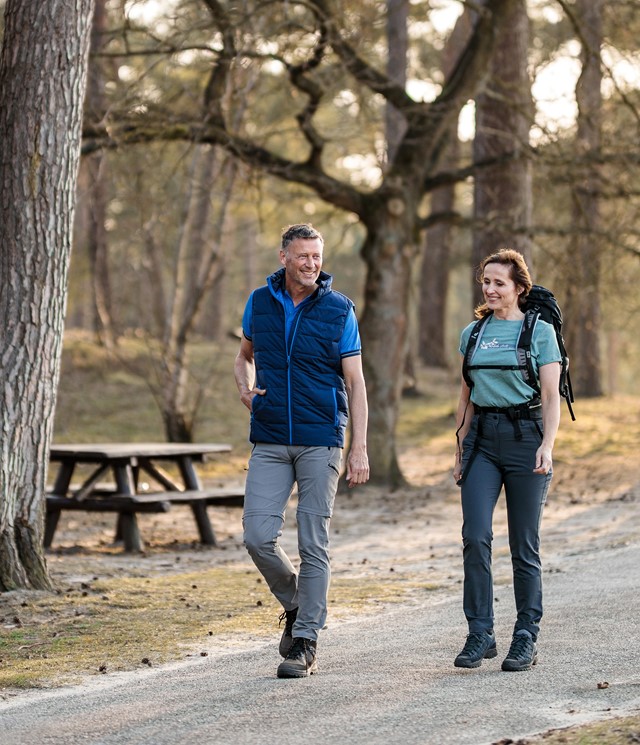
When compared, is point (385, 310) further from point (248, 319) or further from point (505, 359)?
point (505, 359)

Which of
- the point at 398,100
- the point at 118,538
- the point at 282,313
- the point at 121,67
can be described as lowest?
the point at 118,538

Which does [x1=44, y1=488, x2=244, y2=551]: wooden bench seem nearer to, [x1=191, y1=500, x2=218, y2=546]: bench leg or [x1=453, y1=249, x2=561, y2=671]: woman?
[x1=191, y1=500, x2=218, y2=546]: bench leg

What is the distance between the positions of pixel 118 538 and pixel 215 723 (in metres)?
7.43

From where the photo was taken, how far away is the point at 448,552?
1143 centimetres

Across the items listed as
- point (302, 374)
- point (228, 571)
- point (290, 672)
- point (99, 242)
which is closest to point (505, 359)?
point (302, 374)

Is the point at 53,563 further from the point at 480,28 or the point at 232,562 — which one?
the point at 480,28

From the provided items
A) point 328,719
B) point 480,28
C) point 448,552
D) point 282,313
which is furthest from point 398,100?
point 328,719

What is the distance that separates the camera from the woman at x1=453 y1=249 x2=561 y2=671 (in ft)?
19.7

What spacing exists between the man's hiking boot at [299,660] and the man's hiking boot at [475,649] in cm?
71

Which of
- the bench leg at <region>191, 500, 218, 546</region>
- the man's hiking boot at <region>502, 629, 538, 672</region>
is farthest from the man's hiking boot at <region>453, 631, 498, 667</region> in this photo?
the bench leg at <region>191, 500, 218, 546</region>

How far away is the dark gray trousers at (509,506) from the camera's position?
6023 mm

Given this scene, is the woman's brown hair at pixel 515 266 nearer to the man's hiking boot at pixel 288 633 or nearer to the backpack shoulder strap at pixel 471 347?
the backpack shoulder strap at pixel 471 347

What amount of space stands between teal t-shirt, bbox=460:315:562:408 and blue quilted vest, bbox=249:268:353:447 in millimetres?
686

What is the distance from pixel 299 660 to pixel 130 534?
5.99 meters
